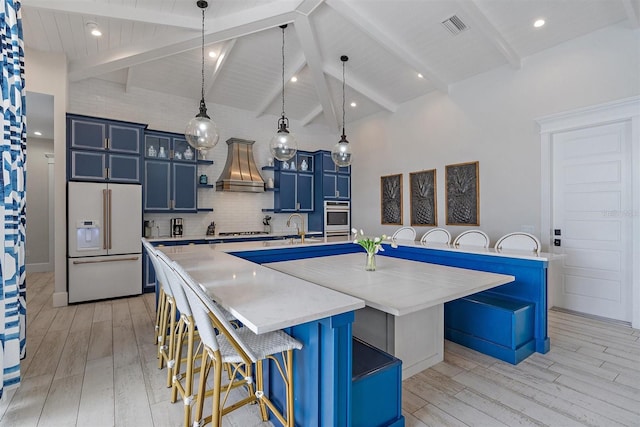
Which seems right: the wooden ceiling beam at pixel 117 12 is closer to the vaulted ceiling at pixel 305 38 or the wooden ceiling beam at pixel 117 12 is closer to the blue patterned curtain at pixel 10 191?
the vaulted ceiling at pixel 305 38

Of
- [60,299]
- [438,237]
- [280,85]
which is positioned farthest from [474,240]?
[60,299]

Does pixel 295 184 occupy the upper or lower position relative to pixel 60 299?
upper

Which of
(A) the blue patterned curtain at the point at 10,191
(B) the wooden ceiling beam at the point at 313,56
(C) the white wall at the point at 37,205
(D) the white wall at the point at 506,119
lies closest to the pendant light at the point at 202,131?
(A) the blue patterned curtain at the point at 10,191

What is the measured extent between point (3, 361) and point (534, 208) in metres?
5.68

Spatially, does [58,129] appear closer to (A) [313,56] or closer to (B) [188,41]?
(B) [188,41]

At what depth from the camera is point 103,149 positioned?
4.48 metres

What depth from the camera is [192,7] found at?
3531 mm

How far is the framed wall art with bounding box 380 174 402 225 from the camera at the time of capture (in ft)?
20.2

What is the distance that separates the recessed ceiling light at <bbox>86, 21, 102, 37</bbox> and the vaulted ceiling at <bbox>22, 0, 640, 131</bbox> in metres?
0.05

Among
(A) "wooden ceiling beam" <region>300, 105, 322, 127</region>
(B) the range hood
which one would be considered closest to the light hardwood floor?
(B) the range hood

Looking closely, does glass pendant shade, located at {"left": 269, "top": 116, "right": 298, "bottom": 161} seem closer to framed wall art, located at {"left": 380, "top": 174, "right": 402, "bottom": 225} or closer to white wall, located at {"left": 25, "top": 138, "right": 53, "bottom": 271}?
framed wall art, located at {"left": 380, "top": 174, "right": 402, "bottom": 225}

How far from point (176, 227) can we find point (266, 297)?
14.8ft

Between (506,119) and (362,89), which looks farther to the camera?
(362,89)

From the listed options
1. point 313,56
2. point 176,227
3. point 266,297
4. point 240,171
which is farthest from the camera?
point 240,171
